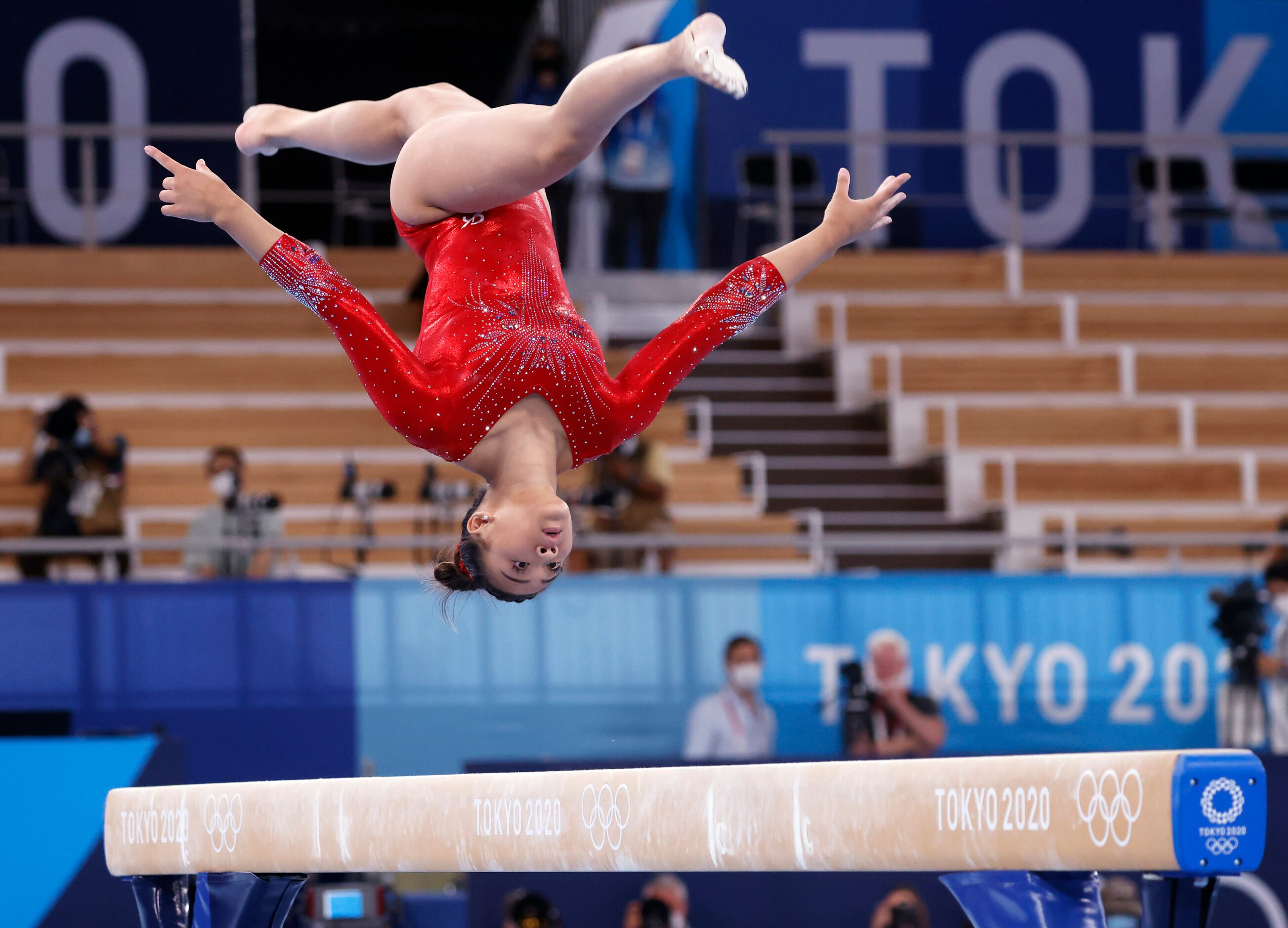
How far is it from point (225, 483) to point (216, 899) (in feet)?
15.0

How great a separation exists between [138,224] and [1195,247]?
881cm

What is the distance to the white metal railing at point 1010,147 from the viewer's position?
12.2 meters

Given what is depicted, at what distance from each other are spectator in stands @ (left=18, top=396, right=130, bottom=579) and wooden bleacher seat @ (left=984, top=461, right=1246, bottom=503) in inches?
201

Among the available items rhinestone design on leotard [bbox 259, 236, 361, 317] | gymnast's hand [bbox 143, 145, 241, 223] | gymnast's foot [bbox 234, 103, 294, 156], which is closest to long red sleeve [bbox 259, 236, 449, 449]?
rhinestone design on leotard [bbox 259, 236, 361, 317]

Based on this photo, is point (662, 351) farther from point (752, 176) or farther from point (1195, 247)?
point (1195, 247)

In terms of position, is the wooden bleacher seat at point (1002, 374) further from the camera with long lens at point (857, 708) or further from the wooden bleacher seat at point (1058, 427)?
the camera with long lens at point (857, 708)

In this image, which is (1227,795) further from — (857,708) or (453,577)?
(857,708)

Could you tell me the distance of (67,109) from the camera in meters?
13.7

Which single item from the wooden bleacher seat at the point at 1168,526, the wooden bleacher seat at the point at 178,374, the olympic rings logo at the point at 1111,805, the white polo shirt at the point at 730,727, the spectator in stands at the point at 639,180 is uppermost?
the spectator in stands at the point at 639,180

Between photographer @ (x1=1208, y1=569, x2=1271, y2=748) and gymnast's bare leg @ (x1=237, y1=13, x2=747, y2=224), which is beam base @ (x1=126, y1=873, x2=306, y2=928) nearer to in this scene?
gymnast's bare leg @ (x1=237, y1=13, x2=747, y2=224)

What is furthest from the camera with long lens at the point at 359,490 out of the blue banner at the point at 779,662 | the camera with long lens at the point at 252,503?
the blue banner at the point at 779,662

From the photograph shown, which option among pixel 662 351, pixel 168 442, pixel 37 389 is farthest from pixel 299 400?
pixel 662 351

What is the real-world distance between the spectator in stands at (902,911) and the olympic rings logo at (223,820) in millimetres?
3528

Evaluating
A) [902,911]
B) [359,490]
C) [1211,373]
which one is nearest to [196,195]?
[902,911]
